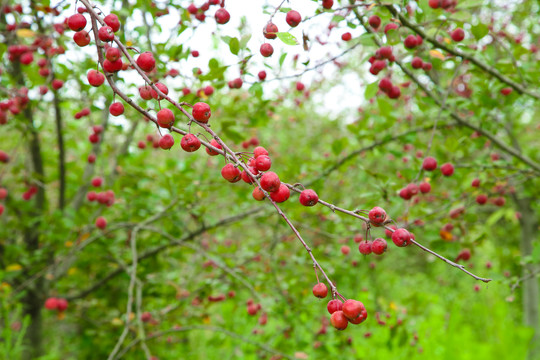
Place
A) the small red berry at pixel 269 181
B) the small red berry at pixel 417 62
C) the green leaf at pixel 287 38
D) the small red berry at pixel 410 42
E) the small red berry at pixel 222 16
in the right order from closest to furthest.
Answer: the small red berry at pixel 269 181 → the green leaf at pixel 287 38 → the small red berry at pixel 222 16 → the small red berry at pixel 410 42 → the small red berry at pixel 417 62

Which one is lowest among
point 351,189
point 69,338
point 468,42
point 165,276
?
point 69,338

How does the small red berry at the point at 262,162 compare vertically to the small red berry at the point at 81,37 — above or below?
below

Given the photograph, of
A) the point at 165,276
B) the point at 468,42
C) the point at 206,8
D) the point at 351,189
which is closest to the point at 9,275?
the point at 165,276

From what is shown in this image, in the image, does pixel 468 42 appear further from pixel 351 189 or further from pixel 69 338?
pixel 69 338

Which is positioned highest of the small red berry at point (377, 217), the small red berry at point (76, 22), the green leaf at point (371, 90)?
the small red berry at point (76, 22)

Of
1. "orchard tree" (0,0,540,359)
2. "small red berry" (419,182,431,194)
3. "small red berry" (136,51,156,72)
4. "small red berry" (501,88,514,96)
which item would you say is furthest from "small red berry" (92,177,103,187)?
"small red berry" (501,88,514,96)

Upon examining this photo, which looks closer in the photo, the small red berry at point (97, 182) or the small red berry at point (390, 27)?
the small red berry at point (390, 27)

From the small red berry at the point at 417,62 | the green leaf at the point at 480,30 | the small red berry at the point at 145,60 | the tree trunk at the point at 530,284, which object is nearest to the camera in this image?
the small red berry at the point at 145,60

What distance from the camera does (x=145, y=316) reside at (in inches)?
95.7

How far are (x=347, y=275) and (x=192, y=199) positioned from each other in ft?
3.98

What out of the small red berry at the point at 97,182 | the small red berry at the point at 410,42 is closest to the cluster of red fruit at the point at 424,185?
the small red berry at the point at 410,42

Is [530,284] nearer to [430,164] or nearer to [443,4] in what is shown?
[430,164]

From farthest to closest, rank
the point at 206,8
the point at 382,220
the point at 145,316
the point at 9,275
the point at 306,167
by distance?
the point at 306,167
the point at 145,316
the point at 9,275
the point at 206,8
the point at 382,220

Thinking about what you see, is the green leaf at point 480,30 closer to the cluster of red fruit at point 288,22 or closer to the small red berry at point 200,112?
the cluster of red fruit at point 288,22
